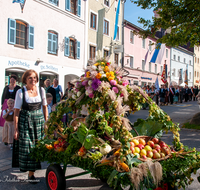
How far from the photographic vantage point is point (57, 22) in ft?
55.5

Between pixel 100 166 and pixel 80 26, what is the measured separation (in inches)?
712

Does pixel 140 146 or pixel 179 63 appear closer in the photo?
pixel 140 146

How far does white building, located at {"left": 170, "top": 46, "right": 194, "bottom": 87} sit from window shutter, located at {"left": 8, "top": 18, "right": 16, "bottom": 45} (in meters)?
30.3

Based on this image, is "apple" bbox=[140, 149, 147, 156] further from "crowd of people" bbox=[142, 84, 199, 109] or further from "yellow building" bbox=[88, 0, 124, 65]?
"yellow building" bbox=[88, 0, 124, 65]

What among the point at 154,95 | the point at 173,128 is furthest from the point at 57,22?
the point at 173,128

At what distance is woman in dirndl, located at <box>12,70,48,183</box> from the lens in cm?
378

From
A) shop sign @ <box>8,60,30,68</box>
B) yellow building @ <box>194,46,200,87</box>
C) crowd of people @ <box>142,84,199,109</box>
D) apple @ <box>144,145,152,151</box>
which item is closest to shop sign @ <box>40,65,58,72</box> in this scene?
shop sign @ <box>8,60,30,68</box>

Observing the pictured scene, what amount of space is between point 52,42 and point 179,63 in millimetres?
31174

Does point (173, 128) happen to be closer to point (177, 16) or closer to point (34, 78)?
point (34, 78)

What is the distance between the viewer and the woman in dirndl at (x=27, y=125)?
3775mm

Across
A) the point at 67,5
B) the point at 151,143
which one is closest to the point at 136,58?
the point at 67,5

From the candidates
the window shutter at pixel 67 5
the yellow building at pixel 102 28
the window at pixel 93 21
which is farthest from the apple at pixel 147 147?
the window at pixel 93 21

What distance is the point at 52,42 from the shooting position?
653 inches

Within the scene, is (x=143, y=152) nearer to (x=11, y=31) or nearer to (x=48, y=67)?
(x=11, y=31)
